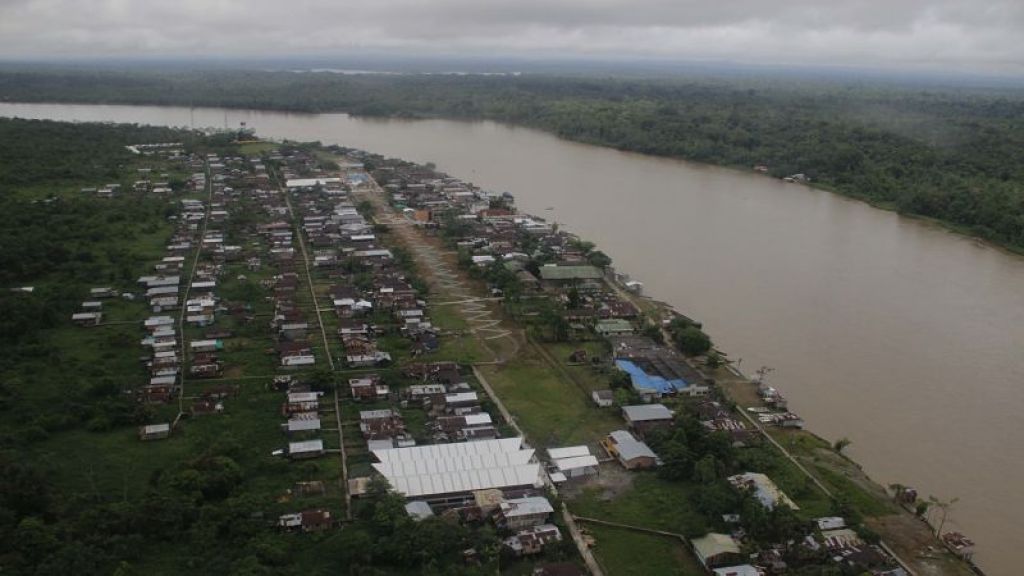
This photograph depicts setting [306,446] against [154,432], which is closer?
[306,446]

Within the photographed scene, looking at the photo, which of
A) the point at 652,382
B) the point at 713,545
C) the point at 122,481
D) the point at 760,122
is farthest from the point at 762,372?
the point at 760,122

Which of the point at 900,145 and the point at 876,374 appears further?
the point at 900,145

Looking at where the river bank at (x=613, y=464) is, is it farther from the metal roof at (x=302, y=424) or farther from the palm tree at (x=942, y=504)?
the metal roof at (x=302, y=424)

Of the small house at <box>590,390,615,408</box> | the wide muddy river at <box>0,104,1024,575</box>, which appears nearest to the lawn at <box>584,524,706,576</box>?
the small house at <box>590,390,615,408</box>

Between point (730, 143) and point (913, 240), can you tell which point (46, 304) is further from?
point (730, 143)

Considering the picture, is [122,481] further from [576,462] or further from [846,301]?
[846,301]

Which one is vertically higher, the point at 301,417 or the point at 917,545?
the point at 301,417

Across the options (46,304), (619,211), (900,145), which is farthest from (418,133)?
(46,304)
